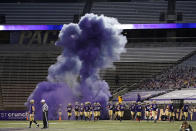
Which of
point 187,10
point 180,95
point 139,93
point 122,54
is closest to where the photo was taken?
point 180,95

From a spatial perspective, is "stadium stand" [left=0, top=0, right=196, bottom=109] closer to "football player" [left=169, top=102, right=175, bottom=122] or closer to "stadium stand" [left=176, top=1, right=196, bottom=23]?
"stadium stand" [left=176, top=1, right=196, bottom=23]

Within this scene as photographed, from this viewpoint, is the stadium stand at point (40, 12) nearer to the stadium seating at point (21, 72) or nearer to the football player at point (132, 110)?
the stadium seating at point (21, 72)

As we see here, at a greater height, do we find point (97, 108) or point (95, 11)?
point (95, 11)

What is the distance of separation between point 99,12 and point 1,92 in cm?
1477

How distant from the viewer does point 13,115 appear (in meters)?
46.8

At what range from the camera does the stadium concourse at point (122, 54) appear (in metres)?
52.1

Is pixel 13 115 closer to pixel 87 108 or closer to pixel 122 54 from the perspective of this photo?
pixel 87 108

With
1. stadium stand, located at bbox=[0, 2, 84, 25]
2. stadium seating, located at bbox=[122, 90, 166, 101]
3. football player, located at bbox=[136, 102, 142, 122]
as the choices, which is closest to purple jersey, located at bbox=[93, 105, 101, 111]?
football player, located at bbox=[136, 102, 142, 122]

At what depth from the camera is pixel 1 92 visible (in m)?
55.9

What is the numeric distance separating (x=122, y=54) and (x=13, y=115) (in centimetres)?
1617

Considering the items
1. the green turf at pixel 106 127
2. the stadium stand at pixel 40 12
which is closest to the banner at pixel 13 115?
the green turf at pixel 106 127

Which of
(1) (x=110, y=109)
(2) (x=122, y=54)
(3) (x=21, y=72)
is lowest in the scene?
(1) (x=110, y=109)

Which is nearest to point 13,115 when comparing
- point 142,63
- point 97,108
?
point 97,108

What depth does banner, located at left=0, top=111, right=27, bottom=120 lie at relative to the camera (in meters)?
46.7
